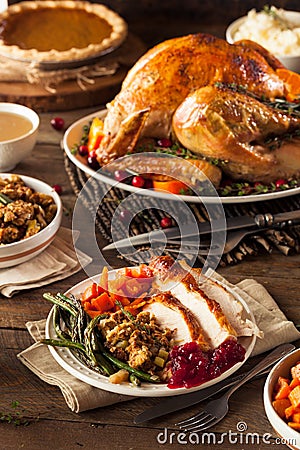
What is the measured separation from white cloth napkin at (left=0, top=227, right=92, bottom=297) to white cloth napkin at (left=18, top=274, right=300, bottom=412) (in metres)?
0.27

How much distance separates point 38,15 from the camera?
4.59 metres

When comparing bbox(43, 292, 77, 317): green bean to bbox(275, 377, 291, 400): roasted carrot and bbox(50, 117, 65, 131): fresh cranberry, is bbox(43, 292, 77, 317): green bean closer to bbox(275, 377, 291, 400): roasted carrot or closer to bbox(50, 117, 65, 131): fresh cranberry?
bbox(275, 377, 291, 400): roasted carrot

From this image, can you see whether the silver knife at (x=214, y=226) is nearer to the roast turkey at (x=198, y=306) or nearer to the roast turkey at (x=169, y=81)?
the roast turkey at (x=198, y=306)

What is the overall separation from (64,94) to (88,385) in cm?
235

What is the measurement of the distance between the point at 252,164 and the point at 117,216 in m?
0.63

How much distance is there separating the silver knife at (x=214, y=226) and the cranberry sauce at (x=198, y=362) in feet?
2.59

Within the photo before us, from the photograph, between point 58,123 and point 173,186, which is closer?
point 173,186

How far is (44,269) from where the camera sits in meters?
2.83

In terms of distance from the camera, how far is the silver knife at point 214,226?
292 cm

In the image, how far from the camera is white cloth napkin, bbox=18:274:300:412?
2166 mm

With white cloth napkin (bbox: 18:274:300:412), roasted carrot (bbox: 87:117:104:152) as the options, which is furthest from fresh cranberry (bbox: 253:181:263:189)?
roasted carrot (bbox: 87:117:104:152)

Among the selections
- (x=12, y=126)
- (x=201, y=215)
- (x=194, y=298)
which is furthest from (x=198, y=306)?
(x=12, y=126)

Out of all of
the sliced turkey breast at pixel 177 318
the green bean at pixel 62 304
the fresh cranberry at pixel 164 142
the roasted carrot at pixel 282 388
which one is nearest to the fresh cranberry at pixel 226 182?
the fresh cranberry at pixel 164 142

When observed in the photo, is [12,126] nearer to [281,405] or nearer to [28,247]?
[28,247]
